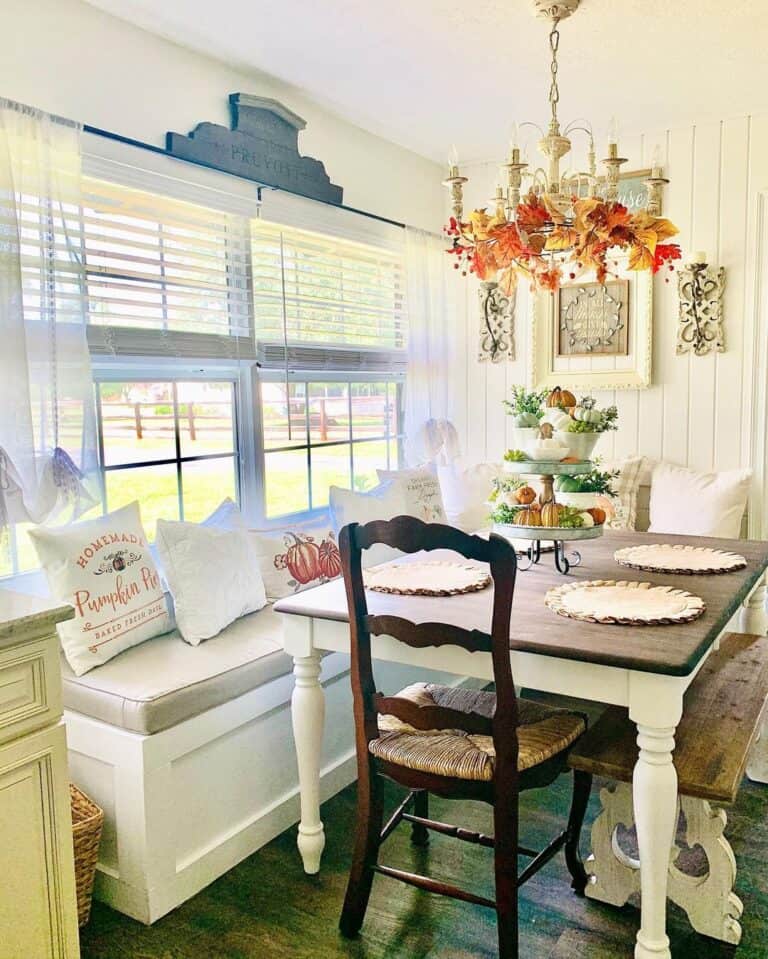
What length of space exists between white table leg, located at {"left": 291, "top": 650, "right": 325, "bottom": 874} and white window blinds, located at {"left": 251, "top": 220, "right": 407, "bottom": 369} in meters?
1.50

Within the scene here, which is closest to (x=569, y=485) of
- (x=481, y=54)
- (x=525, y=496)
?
(x=525, y=496)

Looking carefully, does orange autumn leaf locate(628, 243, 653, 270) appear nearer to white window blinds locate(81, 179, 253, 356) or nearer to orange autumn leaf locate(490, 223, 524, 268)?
orange autumn leaf locate(490, 223, 524, 268)

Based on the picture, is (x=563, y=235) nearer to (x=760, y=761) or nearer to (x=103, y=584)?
(x=103, y=584)

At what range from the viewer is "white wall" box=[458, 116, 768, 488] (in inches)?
147

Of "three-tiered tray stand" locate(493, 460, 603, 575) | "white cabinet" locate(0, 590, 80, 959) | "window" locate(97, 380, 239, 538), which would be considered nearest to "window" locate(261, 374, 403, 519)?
"window" locate(97, 380, 239, 538)

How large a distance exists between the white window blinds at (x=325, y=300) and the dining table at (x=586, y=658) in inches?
55.0

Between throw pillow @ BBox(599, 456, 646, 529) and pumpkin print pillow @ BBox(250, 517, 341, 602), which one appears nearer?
pumpkin print pillow @ BBox(250, 517, 341, 602)

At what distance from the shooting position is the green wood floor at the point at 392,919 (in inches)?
77.5

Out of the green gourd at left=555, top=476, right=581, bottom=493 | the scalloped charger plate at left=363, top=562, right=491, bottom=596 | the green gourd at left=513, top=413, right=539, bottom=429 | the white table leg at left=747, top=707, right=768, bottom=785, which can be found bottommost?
the white table leg at left=747, top=707, right=768, bottom=785

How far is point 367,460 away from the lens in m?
4.10

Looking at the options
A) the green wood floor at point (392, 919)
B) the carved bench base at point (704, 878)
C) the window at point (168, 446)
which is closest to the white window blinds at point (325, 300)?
the window at point (168, 446)

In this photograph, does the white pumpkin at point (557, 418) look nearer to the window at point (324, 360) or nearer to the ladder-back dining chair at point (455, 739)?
the ladder-back dining chair at point (455, 739)

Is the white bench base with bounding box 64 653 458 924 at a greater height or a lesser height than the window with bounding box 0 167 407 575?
lesser

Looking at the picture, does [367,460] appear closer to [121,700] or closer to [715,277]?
[715,277]
